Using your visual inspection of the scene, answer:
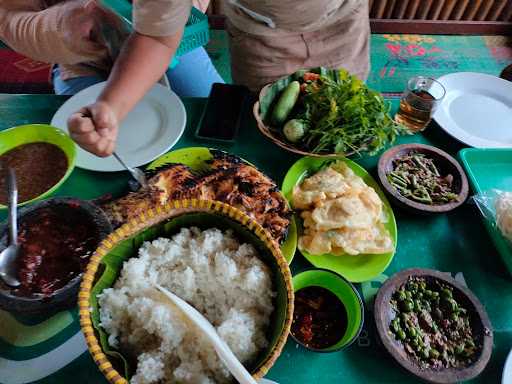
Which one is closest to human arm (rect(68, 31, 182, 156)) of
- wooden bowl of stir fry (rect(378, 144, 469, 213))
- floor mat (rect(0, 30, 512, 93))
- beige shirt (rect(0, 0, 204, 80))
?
beige shirt (rect(0, 0, 204, 80))

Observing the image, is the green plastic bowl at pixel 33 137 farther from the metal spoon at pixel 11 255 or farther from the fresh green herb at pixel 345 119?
the fresh green herb at pixel 345 119

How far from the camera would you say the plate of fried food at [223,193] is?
1.04 metres

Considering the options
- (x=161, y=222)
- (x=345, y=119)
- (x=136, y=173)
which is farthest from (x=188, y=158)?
(x=345, y=119)

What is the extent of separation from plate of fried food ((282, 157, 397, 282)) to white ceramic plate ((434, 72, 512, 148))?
505 millimetres

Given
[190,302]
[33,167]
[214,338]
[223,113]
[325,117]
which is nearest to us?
[214,338]

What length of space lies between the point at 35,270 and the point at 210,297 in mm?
408

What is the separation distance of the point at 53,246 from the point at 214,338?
0.49 meters

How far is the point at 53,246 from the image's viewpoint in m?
0.88

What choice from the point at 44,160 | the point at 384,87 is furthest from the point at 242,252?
the point at 384,87

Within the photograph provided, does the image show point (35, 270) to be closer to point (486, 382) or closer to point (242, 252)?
point (242, 252)

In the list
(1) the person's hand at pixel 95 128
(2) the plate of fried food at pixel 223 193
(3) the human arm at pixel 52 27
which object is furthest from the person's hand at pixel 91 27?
(2) the plate of fried food at pixel 223 193

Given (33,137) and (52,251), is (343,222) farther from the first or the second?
(33,137)

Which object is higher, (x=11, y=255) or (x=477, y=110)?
(x=11, y=255)

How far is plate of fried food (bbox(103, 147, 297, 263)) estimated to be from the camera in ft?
3.40
